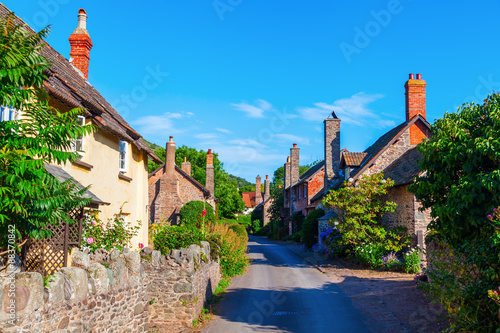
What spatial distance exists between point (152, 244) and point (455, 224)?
9135mm

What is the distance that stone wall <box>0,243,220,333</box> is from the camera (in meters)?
4.68

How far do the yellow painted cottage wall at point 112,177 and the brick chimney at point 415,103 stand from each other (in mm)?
16003

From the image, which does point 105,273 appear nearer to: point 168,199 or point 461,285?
point 461,285

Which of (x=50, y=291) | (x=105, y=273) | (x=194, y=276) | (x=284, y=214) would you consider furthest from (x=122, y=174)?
(x=284, y=214)

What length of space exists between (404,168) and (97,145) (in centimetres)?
1613

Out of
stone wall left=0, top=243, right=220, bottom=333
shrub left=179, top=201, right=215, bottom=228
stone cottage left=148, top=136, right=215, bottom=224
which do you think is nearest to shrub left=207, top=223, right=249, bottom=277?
stone wall left=0, top=243, right=220, bottom=333

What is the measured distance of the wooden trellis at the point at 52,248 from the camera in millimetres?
7512

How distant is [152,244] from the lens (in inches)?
527

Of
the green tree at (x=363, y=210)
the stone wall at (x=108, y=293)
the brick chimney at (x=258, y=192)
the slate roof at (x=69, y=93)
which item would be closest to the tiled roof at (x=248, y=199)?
the brick chimney at (x=258, y=192)

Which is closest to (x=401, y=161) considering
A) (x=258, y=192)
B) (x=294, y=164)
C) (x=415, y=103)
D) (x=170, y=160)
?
(x=415, y=103)

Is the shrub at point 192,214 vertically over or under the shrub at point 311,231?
over

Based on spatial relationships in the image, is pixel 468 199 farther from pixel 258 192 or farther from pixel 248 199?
pixel 248 199

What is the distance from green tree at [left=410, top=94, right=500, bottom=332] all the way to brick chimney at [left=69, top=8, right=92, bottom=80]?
1325cm

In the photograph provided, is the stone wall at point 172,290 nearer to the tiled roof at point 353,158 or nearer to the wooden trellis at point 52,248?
the wooden trellis at point 52,248
